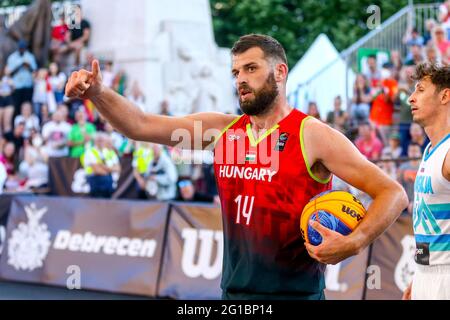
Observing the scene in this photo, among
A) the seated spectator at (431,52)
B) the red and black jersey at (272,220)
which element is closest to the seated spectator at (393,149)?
the seated spectator at (431,52)

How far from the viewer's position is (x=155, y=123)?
18.1 feet

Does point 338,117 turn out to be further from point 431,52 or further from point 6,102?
point 6,102

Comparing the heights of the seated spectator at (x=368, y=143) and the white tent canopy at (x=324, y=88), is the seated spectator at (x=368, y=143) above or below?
below

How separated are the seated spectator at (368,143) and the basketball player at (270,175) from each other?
8.64m

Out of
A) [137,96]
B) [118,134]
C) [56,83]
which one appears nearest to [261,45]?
[118,134]

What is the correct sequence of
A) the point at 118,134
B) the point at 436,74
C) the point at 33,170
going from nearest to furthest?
1. the point at 436,74
2. the point at 33,170
3. the point at 118,134

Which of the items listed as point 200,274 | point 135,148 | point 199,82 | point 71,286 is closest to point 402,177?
point 200,274

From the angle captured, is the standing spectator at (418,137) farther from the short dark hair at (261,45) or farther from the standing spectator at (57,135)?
the short dark hair at (261,45)

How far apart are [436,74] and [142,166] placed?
945 centimetres

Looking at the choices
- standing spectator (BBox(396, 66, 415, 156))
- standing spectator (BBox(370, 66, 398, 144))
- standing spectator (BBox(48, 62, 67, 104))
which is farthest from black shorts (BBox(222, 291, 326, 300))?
Answer: standing spectator (BBox(48, 62, 67, 104))

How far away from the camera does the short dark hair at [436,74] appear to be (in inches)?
235

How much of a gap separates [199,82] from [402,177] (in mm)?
9903

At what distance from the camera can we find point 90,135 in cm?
1736

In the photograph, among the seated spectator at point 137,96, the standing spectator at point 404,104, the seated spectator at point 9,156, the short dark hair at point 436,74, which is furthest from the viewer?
the seated spectator at point 137,96
